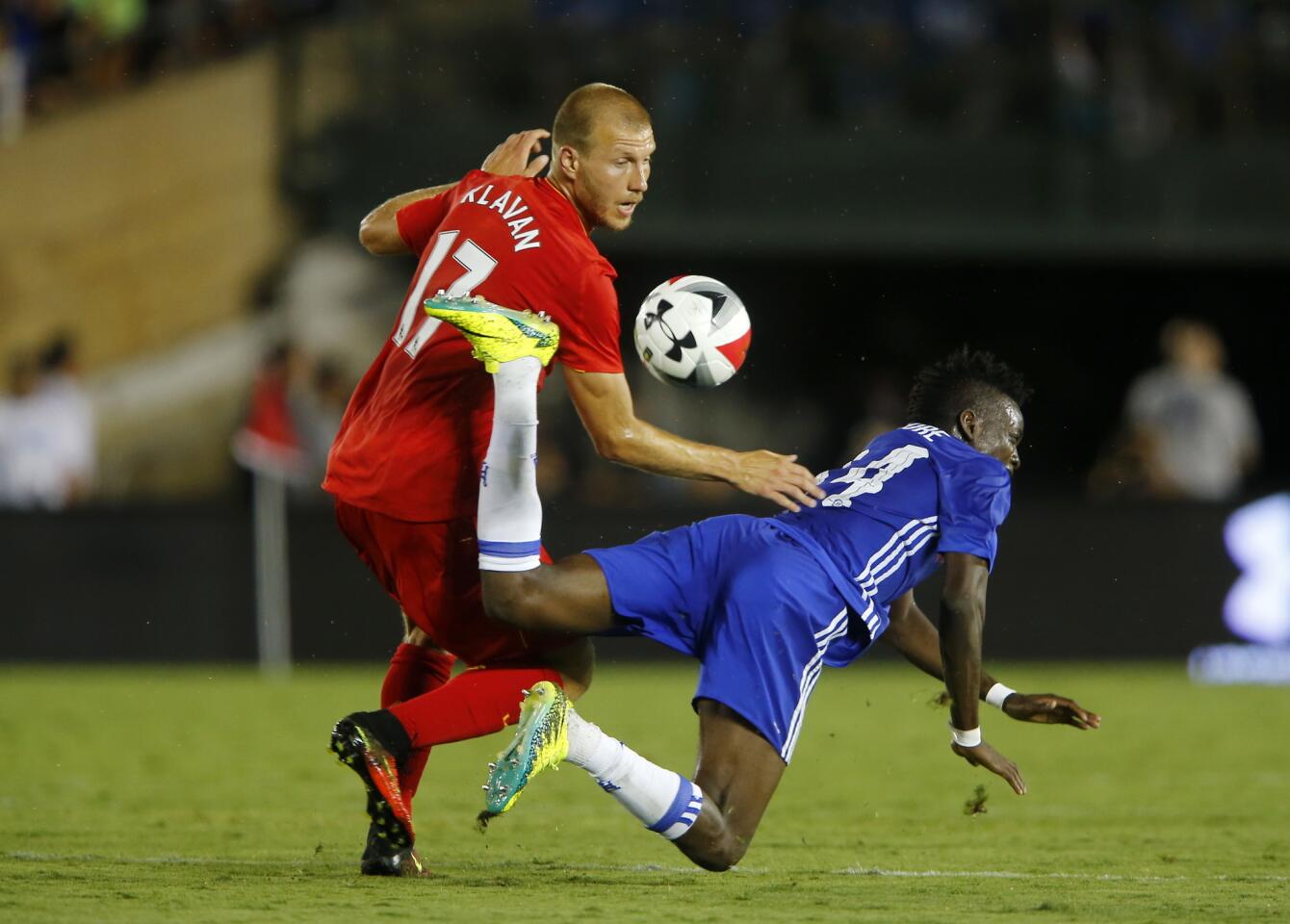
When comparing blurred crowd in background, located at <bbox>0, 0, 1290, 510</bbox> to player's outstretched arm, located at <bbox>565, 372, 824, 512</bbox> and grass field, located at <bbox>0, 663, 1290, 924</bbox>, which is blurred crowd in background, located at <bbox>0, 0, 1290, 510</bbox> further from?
player's outstretched arm, located at <bbox>565, 372, 824, 512</bbox>

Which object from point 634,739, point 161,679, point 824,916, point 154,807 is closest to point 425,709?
point 824,916

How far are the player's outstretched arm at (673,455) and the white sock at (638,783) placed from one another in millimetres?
727

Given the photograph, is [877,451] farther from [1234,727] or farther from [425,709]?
[1234,727]

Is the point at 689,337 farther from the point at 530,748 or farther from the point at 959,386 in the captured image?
the point at 530,748

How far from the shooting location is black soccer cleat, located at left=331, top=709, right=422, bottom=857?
5312mm

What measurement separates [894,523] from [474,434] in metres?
1.21

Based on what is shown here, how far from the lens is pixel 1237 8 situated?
18.4 metres

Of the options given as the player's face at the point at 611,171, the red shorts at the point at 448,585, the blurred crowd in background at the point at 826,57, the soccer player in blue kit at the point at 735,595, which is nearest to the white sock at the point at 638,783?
the soccer player in blue kit at the point at 735,595

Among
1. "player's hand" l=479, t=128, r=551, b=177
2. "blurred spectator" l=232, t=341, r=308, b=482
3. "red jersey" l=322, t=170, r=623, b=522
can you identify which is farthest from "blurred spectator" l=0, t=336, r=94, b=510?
"red jersey" l=322, t=170, r=623, b=522

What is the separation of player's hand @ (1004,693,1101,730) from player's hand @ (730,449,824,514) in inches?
33.6

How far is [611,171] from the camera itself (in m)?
5.62

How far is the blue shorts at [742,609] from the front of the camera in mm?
5324

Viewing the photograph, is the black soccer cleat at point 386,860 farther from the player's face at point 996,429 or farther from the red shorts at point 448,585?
the player's face at point 996,429

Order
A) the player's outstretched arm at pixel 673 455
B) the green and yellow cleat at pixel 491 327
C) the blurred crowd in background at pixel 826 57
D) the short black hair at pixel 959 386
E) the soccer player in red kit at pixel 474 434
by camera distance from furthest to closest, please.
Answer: the blurred crowd in background at pixel 826 57 < the short black hair at pixel 959 386 < the soccer player in red kit at pixel 474 434 < the player's outstretched arm at pixel 673 455 < the green and yellow cleat at pixel 491 327
